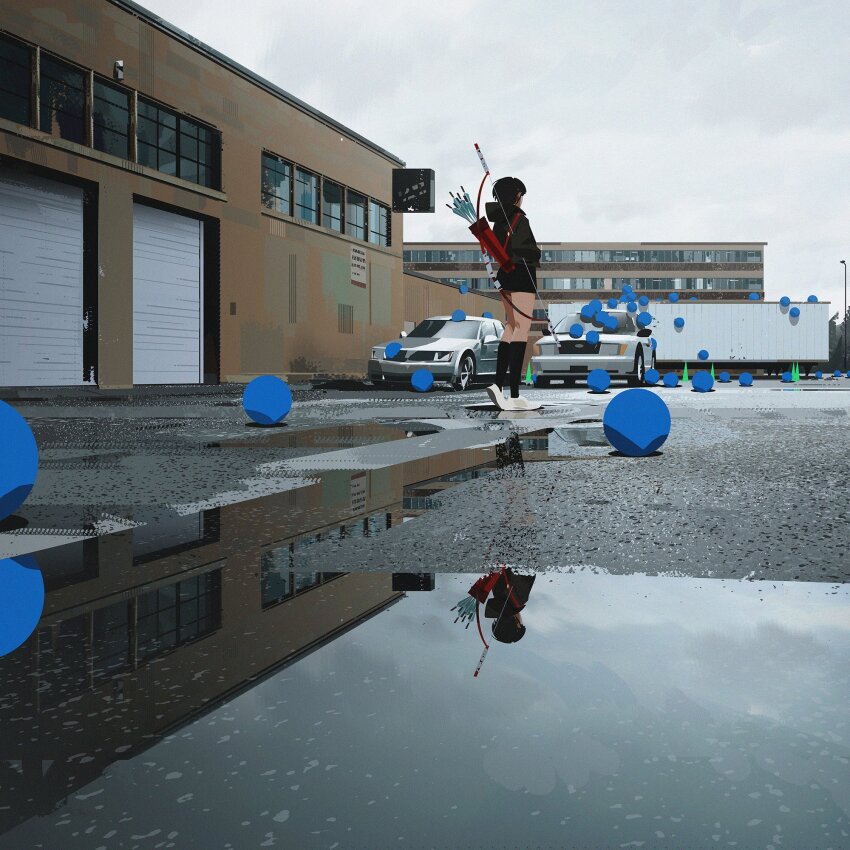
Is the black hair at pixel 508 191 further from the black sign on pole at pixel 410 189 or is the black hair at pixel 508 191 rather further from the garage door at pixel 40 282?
the black sign on pole at pixel 410 189

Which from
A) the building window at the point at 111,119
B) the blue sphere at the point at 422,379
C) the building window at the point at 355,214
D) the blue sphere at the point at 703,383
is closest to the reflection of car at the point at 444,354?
the blue sphere at the point at 422,379

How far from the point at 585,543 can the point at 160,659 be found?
205 centimetres

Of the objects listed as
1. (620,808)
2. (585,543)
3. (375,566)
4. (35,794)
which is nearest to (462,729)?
(620,808)

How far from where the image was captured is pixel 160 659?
8.34 feet

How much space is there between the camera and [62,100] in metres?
18.0

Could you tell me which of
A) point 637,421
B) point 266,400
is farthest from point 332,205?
point 637,421

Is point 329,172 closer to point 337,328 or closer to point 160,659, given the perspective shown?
Answer: point 337,328

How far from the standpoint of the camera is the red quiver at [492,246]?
1101 centimetres

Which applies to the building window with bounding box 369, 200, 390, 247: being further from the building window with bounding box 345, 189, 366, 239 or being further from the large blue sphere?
the large blue sphere

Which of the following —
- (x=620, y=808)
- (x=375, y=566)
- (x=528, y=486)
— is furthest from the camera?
(x=528, y=486)

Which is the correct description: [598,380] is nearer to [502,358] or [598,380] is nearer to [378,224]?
[502,358]

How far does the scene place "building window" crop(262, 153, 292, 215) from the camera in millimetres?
25719

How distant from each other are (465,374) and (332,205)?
1049cm

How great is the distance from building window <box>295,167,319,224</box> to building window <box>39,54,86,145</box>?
30.3ft
